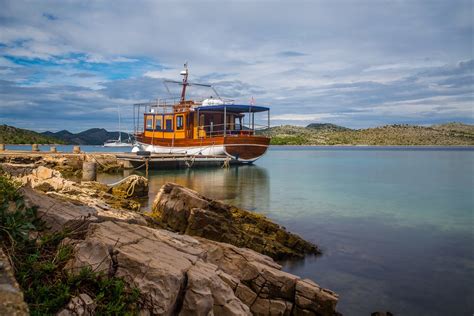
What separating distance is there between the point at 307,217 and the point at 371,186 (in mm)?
17232

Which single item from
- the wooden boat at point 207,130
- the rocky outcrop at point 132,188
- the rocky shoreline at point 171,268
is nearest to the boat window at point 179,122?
the wooden boat at point 207,130

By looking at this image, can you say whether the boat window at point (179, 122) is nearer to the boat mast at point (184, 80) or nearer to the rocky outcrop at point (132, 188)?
the boat mast at point (184, 80)

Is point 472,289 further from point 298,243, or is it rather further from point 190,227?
point 190,227

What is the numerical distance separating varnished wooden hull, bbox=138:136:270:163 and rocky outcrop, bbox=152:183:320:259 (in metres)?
31.8

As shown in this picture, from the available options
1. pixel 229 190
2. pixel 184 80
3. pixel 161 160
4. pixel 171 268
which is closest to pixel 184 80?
pixel 184 80

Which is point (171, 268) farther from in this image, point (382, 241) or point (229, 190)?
point (229, 190)

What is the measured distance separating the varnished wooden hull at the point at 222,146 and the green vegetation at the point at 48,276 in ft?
127

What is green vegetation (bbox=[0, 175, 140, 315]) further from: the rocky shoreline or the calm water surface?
the calm water surface

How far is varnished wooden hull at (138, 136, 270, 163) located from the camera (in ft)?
144

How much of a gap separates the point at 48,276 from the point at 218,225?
21.3 ft

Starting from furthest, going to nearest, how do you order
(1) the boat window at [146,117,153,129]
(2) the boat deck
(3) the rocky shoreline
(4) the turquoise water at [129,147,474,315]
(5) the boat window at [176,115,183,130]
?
(1) the boat window at [146,117,153,129] < (5) the boat window at [176,115,183,130] < (2) the boat deck < (4) the turquoise water at [129,147,474,315] < (3) the rocky shoreline

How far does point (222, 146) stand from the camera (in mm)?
43750

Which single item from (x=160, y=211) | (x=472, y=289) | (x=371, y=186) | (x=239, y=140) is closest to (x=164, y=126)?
(x=239, y=140)

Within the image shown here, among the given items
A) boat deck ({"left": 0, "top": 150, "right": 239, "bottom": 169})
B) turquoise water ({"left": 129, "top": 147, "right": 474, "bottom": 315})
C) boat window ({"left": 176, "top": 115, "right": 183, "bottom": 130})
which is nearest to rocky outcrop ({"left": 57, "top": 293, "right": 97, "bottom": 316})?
turquoise water ({"left": 129, "top": 147, "right": 474, "bottom": 315})
